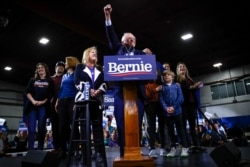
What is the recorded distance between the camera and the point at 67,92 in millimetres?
2674

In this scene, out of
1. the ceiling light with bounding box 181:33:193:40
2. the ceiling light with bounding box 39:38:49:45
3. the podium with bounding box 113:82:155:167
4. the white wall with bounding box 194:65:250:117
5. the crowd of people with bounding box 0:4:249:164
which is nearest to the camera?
the podium with bounding box 113:82:155:167

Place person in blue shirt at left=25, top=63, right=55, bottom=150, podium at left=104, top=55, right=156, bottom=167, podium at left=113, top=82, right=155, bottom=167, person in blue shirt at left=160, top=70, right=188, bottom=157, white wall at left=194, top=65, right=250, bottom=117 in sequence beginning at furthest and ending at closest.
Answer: white wall at left=194, top=65, right=250, bottom=117
person in blue shirt at left=25, top=63, right=55, bottom=150
person in blue shirt at left=160, top=70, right=188, bottom=157
podium at left=104, top=55, right=156, bottom=167
podium at left=113, top=82, right=155, bottom=167

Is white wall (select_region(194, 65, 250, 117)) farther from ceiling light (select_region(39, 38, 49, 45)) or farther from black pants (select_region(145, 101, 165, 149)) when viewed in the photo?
black pants (select_region(145, 101, 165, 149))

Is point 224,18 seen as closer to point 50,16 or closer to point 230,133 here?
point 230,133

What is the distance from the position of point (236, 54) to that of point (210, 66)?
182cm

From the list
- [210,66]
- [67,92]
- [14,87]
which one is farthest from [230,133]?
[14,87]

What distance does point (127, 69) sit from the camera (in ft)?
5.39

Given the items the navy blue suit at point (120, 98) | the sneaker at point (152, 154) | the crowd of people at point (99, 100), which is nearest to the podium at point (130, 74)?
the navy blue suit at point (120, 98)

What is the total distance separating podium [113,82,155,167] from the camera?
1.51 m

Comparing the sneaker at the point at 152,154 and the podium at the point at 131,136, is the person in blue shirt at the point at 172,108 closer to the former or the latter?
the sneaker at the point at 152,154

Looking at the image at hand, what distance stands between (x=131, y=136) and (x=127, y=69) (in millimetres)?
479

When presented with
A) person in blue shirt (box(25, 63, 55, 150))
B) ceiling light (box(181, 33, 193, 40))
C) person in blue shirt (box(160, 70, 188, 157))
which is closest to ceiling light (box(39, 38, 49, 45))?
ceiling light (box(181, 33, 193, 40))

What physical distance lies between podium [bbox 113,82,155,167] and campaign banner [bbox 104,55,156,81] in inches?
5.5

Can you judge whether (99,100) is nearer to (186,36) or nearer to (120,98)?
(120,98)
